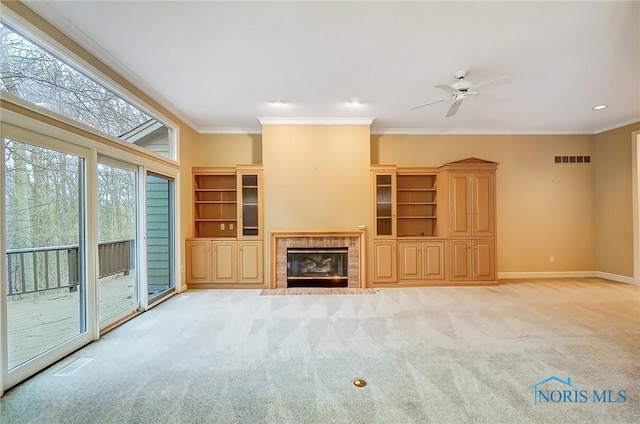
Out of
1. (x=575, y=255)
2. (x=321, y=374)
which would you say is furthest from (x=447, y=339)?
(x=575, y=255)

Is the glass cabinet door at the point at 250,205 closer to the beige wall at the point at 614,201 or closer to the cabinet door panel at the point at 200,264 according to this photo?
the cabinet door panel at the point at 200,264

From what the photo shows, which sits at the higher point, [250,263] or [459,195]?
[459,195]

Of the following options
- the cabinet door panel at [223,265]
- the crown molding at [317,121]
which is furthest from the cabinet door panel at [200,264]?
the crown molding at [317,121]

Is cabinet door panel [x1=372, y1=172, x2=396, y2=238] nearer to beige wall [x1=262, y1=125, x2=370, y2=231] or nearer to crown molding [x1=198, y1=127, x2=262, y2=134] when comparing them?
beige wall [x1=262, y1=125, x2=370, y2=231]

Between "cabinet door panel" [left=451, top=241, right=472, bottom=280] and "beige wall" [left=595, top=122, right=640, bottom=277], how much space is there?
9.88 ft

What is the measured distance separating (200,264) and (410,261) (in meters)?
3.98

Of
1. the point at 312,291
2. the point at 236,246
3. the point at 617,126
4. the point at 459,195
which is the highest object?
the point at 617,126

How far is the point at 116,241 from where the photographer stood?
3.58m

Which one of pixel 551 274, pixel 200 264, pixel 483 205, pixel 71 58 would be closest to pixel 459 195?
pixel 483 205

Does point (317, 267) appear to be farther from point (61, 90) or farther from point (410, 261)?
point (61, 90)

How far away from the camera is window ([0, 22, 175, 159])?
2240 millimetres

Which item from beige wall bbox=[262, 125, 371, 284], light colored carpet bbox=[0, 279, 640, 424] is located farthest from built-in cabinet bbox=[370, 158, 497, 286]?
light colored carpet bbox=[0, 279, 640, 424]

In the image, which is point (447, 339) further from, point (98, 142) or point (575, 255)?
point (575, 255)

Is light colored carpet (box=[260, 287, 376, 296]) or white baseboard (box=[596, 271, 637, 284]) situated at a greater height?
white baseboard (box=[596, 271, 637, 284])
